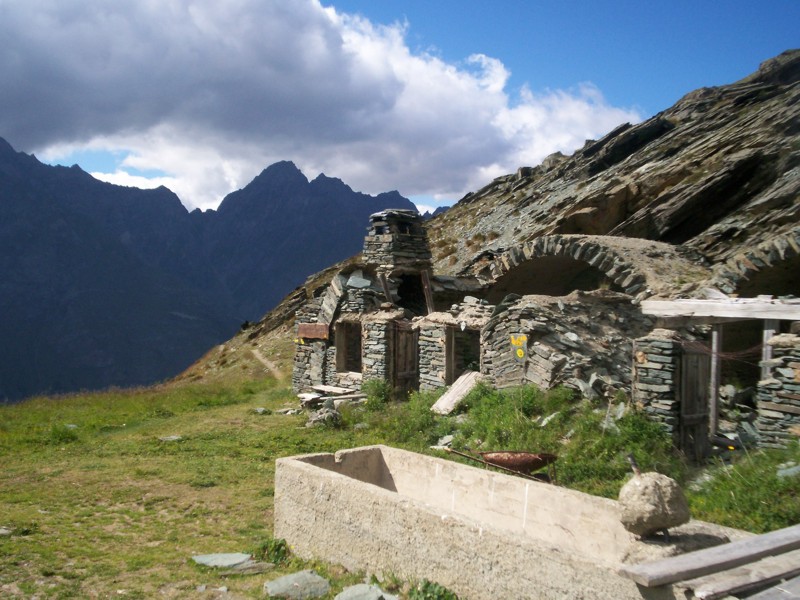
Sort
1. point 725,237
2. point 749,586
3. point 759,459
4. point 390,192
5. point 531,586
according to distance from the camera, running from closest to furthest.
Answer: point 749,586
point 531,586
point 759,459
point 725,237
point 390,192

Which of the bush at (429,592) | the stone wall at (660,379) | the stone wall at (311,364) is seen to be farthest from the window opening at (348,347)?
the bush at (429,592)

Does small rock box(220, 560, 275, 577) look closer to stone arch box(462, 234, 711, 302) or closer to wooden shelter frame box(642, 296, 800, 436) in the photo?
wooden shelter frame box(642, 296, 800, 436)

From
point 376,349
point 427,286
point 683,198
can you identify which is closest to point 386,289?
point 427,286

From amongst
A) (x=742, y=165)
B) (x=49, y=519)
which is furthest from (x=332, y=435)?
(x=742, y=165)

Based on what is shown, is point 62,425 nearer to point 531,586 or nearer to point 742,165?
point 531,586

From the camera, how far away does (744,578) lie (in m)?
3.51

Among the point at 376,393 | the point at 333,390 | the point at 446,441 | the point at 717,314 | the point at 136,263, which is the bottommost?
the point at 446,441

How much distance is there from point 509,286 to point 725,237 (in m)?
5.91

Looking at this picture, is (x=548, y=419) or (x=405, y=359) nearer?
(x=548, y=419)

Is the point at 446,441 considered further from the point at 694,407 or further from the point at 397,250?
the point at 397,250

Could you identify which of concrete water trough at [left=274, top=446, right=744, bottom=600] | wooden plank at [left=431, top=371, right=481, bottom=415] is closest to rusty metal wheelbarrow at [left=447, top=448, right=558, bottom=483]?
concrete water trough at [left=274, top=446, right=744, bottom=600]

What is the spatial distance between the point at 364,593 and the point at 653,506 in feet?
7.98

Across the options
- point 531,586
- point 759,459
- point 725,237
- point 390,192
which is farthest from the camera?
point 390,192

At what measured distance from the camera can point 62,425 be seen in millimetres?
15094
